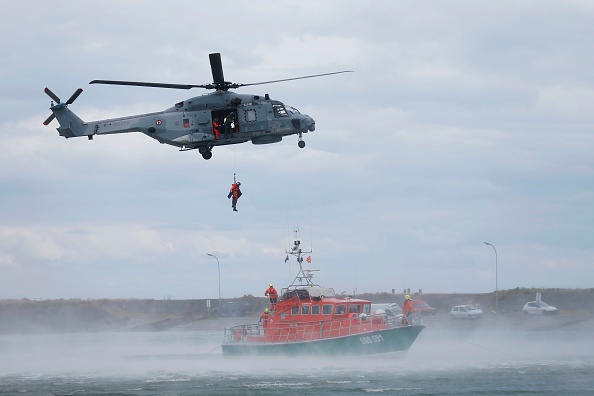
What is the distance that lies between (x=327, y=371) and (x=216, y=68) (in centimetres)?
1570

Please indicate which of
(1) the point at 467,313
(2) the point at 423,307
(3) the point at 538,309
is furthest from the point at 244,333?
(3) the point at 538,309

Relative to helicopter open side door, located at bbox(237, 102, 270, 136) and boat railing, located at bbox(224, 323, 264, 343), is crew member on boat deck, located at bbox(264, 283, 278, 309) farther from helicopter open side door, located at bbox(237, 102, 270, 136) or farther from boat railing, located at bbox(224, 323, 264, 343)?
helicopter open side door, located at bbox(237, 102, 270, 136)

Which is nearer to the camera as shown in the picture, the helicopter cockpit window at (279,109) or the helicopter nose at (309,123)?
the helicopter cockpit window at (279,109)

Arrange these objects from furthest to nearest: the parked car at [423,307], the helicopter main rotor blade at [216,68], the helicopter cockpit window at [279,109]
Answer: the parked car at [423,307] < the helicopter cockpit window at [279,109] < the helicopter main rotor blade at [216,68]

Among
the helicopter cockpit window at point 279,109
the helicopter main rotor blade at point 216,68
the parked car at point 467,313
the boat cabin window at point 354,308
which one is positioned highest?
the helicopter main rotor blade at point 216,68

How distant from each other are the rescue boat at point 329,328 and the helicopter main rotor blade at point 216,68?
1296 cm

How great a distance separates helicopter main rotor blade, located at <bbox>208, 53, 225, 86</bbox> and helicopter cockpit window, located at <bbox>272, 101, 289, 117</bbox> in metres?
2.35

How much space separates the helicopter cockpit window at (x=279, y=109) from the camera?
3634 cm

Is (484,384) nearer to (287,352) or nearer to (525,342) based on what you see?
(287,352)

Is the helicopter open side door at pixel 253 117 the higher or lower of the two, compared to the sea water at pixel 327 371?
higher

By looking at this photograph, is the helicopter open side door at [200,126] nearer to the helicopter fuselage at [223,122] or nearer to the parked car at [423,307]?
the helicopter fuselage at [223,122]

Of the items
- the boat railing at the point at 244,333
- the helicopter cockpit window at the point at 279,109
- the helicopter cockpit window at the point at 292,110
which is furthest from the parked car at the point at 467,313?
the helicopter cockpit window at the point at 279,109

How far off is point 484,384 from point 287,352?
11.2 meters

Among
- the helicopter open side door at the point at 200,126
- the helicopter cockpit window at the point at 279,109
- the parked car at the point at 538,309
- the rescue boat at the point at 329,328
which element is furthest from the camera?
the parked car at the point at 538,309
